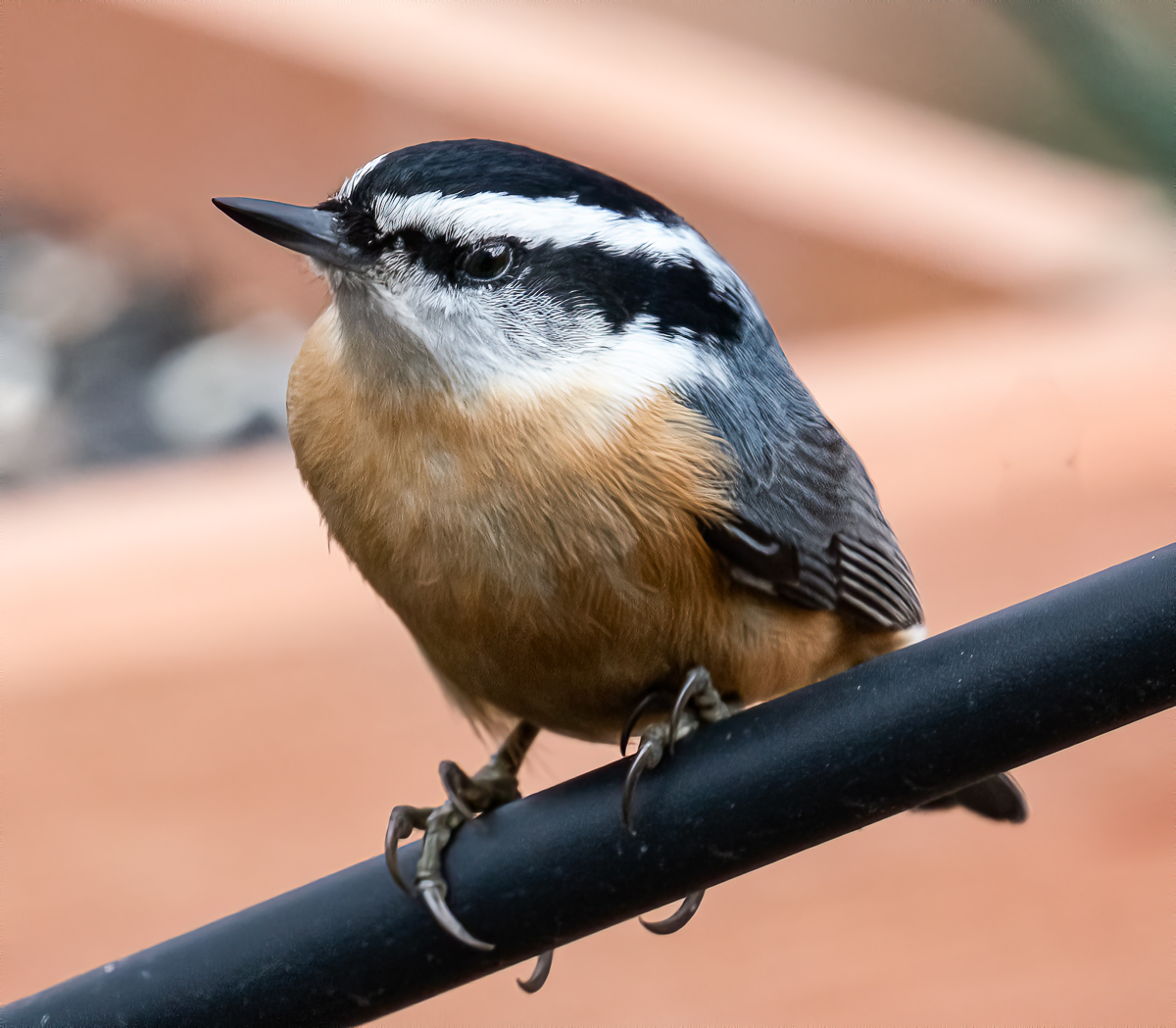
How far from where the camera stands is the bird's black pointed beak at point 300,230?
1.07m

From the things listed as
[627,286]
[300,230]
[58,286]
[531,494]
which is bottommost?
[531,494]

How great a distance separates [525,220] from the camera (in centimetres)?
108

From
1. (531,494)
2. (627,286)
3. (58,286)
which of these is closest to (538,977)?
(531,494)

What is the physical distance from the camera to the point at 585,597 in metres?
1.09

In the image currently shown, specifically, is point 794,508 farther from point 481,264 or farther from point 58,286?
point 58,286

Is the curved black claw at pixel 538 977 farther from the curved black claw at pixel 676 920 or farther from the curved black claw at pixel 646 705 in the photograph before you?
the curved black claw at pixel 646 705

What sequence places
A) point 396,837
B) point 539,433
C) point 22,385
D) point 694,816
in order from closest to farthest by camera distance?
1. point 694,816
2. point 539,433
3. point 396,837
4. point 22,385

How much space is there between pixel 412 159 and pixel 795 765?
22.1 inches

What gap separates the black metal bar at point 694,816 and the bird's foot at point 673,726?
0.01 m

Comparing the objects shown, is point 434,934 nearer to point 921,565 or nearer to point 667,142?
point 921,565

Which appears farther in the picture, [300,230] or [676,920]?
[676,920]

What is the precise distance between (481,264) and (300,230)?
0.49ft

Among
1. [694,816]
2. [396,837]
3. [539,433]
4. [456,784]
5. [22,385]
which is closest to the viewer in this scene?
[694,816]

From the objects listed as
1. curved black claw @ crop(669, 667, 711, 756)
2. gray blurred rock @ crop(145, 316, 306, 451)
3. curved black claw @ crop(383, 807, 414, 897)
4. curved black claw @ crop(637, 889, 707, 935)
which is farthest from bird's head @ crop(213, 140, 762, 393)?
gray blurred rock @ crop(145, 316, 306, 451)
